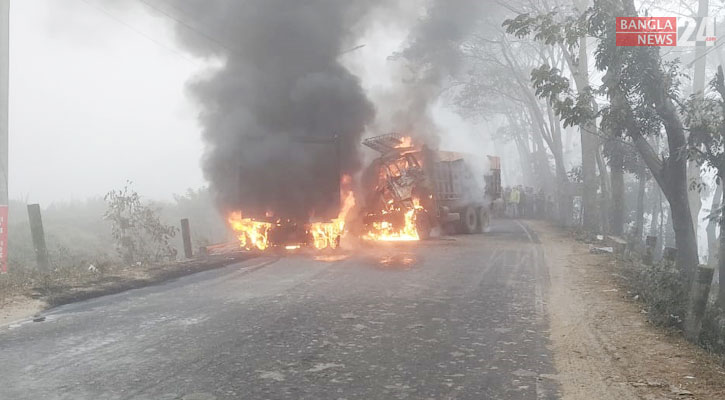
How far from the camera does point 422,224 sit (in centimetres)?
1669

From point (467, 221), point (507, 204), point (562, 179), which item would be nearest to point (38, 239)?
point (467, 221)

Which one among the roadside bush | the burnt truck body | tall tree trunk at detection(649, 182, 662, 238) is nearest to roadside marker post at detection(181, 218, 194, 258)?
the burnt truck body

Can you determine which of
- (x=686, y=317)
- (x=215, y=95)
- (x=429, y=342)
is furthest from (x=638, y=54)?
(x=215, y=95)

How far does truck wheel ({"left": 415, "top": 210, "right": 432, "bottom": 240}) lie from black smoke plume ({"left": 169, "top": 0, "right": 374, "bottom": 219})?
2466mm

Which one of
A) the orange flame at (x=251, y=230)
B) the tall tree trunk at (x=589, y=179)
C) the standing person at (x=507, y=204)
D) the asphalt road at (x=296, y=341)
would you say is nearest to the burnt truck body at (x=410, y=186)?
the orange flame at (x=251, y=230)

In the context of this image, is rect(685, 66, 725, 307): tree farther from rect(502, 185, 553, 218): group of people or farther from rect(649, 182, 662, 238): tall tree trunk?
rect(502, 185, 553, 218): group of people

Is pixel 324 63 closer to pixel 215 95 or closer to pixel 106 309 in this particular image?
pixel 215 95

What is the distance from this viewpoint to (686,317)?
6.01 metres

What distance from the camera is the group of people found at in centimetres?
3083

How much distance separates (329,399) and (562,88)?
9045mm

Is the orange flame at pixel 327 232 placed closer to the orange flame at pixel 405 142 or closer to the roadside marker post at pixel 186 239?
the roadside marker post at pixel 186 239

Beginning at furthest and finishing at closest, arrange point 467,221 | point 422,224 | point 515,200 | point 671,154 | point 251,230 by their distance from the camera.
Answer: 1. point 515,200
2. point 467,221
3. point 422,224
4. point 251,230
5. point 671,154

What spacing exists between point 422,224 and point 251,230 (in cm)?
526

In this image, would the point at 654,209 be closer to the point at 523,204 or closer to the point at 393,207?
the point at 523,204
